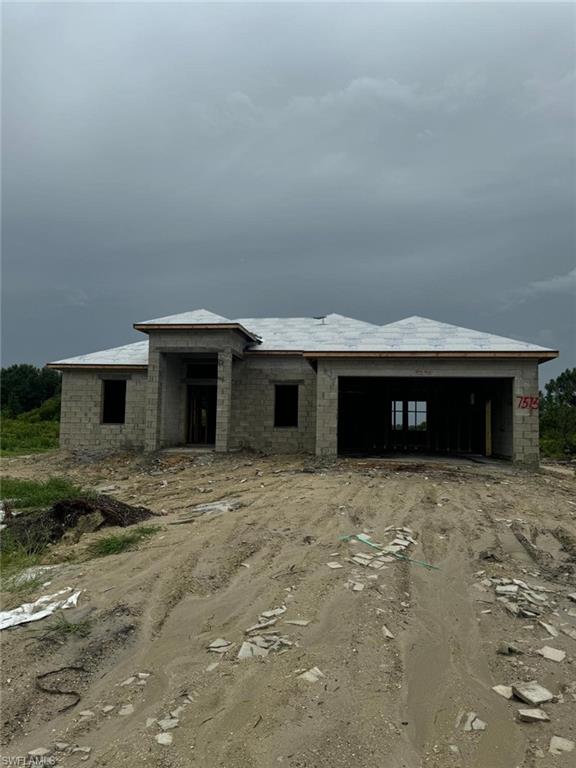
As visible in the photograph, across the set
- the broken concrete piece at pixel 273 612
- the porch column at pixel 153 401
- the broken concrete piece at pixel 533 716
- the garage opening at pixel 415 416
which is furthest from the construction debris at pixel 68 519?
the garage opening at pixel 415 416

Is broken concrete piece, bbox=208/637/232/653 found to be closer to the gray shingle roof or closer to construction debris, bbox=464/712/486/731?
construction debris, bbox=464/712/486/731

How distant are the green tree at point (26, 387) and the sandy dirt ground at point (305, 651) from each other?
152 feet

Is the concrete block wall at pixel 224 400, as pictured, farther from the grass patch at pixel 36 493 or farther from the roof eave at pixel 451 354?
the grass patch at pixel 36 493

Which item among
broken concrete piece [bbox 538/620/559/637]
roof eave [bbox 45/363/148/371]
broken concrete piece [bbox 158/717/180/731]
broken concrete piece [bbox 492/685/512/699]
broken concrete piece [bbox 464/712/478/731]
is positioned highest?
roof eave [bbox 45/363/148/371]

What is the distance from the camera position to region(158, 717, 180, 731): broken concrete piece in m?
2.92

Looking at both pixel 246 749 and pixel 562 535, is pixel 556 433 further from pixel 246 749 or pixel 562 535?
pixel 246 749

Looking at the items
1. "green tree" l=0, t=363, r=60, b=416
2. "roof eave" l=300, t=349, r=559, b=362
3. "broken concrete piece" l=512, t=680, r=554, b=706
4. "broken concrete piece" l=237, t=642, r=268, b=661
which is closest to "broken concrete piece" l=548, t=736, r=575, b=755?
"broken concrete piece" l=512, t=680, r=554, b=706

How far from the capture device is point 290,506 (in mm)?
8297

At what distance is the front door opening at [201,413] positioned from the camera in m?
19.5

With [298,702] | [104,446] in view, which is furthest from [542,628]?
[104,446]

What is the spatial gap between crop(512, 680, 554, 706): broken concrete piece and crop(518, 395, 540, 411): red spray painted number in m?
11.7

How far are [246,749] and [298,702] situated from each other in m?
0.48

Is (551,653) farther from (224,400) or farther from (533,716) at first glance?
(224,400)

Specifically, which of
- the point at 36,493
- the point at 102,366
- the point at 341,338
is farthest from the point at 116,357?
the point at 36,493
